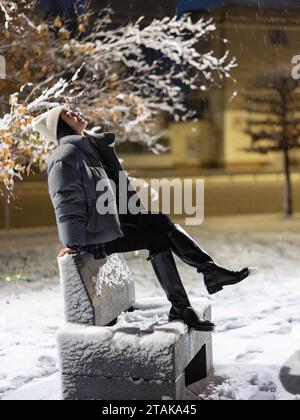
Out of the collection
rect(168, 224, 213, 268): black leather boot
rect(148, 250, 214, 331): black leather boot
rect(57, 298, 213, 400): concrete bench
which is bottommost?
rect(57, 298, 213, 400): concrete bench

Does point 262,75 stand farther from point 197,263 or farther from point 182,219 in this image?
point 197,263

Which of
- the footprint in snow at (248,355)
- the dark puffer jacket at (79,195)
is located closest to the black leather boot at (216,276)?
the dark puffer jacket at (79,195)

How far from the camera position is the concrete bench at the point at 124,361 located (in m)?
3.70

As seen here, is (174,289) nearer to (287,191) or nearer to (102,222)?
(102,222)

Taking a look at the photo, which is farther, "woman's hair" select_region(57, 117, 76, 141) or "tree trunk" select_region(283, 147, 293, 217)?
"tree trunk" select_region(283, 147, 293, 217)

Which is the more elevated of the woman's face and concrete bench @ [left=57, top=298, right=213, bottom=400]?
the woman's face

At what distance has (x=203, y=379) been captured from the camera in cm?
449

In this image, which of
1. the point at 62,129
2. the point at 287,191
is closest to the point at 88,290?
the point at 62,129

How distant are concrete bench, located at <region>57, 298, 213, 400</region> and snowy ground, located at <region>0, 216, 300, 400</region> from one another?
18.8 inches

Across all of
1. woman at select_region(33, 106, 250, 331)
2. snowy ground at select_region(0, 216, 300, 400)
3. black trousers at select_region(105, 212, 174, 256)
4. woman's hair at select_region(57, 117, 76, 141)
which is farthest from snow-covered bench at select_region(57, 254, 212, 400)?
woman's hair at select_region(57, 117, 76, 141)

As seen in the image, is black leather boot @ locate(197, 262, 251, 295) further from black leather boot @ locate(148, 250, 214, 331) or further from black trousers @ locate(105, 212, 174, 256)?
black trousers @ locate(105, 212, 174, 256)

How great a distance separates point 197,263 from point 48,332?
2376 mm

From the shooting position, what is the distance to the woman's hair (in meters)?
4.18

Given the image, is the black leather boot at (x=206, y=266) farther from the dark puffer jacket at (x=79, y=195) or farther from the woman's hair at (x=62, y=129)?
the woman's hair at (x=62, y=129)
